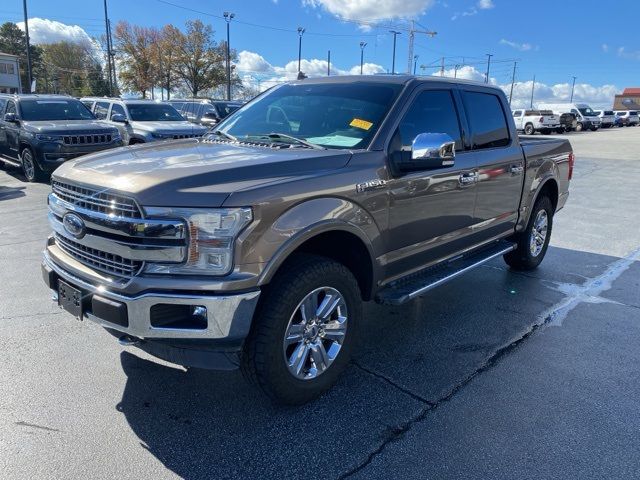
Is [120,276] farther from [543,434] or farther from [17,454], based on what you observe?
[543,434]

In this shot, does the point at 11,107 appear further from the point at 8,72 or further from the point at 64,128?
the point at 8,72

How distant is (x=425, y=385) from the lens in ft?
11.0

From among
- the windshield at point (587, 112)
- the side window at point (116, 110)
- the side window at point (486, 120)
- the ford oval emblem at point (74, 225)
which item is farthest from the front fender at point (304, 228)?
the windshield at point (587, 112)

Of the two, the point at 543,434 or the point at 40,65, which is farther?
the point at 40,65

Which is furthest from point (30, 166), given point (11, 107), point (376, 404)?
point (376, 404)

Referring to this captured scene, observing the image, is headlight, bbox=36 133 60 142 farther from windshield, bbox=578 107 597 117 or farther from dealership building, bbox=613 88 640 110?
dealership building, bbox=613 88 640 110

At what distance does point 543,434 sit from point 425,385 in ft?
2.50

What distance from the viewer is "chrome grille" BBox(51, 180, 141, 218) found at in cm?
258

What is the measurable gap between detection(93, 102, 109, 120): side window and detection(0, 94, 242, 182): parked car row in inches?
17.8

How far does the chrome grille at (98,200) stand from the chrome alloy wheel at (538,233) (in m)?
4.61

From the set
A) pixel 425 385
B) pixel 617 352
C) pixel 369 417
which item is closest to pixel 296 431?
pixel 369 417

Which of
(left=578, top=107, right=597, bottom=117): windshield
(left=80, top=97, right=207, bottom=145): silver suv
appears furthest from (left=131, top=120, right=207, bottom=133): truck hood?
(left=578, top=107, right=597, bottom=117): windshield

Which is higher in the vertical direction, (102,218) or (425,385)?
(102,218)

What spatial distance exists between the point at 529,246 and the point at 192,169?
433cm
